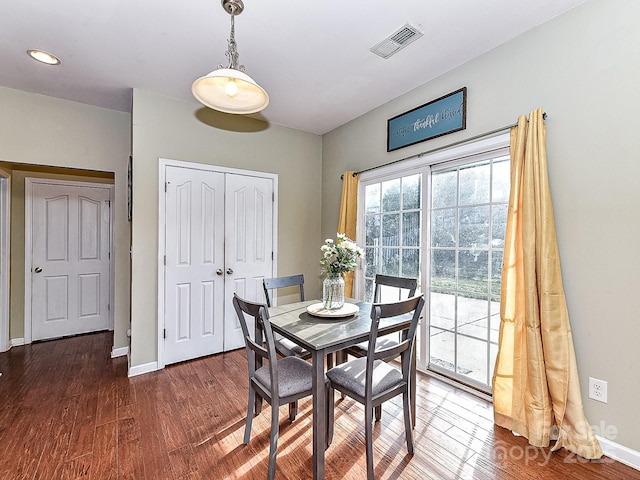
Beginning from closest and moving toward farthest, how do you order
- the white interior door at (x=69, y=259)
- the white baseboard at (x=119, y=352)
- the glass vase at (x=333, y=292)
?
1. the glass vase at (x=333, y=292)
2. the white baseboard at (x=119, y=352)
3. the white interior door at (x=69, y=259)

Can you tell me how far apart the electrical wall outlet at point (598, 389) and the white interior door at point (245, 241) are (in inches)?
117

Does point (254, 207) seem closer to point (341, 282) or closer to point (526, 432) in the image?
point (341, 282)

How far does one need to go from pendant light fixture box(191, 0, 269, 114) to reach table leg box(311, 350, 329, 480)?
1.50 metres

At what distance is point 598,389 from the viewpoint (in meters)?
1.79

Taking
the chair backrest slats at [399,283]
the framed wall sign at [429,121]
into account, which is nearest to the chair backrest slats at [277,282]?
the chair backrest slats at [399,283]

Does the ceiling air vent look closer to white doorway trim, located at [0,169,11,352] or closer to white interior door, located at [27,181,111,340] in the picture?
white interior door, located at [27,181,111,340]

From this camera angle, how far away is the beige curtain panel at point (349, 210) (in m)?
3.51

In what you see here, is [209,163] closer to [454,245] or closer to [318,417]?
[454,245]

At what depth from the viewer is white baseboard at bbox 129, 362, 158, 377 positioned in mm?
2855

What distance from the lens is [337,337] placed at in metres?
1.69

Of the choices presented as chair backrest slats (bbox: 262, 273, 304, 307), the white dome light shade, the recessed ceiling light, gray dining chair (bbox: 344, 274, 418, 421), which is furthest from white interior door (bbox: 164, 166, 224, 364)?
gray dining chair (bbox: 344, 274, 418, 421)

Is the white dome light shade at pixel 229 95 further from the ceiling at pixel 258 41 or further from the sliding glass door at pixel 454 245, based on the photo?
the sliding glass door at pixel 454 245

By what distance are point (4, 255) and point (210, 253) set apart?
7.49 ft

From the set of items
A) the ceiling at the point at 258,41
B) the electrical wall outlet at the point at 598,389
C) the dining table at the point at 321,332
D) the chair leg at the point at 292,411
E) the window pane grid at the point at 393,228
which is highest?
the ceiling at the point at 258,41
